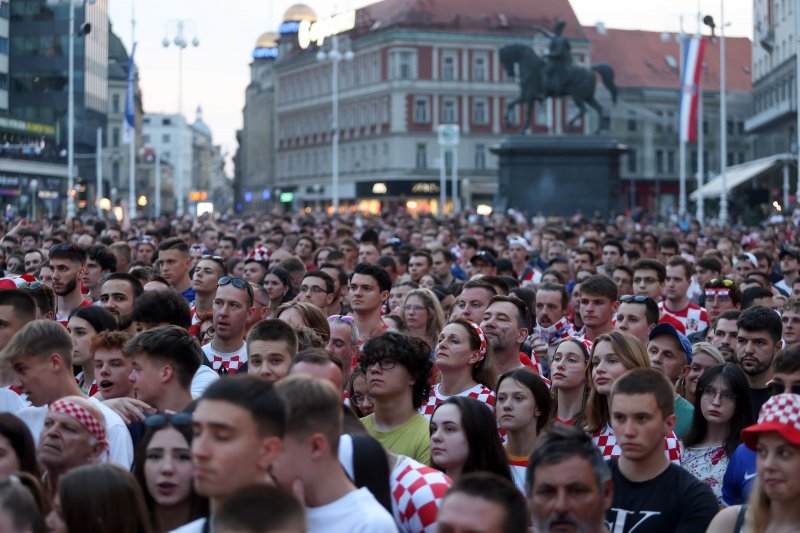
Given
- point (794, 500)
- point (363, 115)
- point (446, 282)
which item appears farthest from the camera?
point (363, 115)

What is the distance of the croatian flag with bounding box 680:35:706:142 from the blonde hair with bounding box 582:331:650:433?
124 feet

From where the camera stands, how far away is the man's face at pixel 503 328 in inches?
415

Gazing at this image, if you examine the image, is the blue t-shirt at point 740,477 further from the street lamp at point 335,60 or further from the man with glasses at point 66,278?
the street lamp at point 335,60

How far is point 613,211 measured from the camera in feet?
182

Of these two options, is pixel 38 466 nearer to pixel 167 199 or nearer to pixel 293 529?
pixel 293 529

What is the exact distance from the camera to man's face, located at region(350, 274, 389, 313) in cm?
1216

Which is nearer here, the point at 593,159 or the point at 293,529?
the point at 293,529

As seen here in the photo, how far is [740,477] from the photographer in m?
7.59

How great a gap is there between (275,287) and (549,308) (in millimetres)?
2727

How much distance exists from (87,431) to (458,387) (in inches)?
114

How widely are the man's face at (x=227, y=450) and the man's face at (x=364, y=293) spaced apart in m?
6.90

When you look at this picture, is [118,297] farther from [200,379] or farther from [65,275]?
[200,379]

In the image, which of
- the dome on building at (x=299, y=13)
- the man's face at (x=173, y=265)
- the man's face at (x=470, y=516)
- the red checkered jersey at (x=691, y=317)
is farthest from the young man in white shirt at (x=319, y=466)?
the dome on building at (x=299, y=13)

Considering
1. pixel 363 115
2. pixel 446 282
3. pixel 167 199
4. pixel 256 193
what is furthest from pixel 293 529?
pixel 167 199
